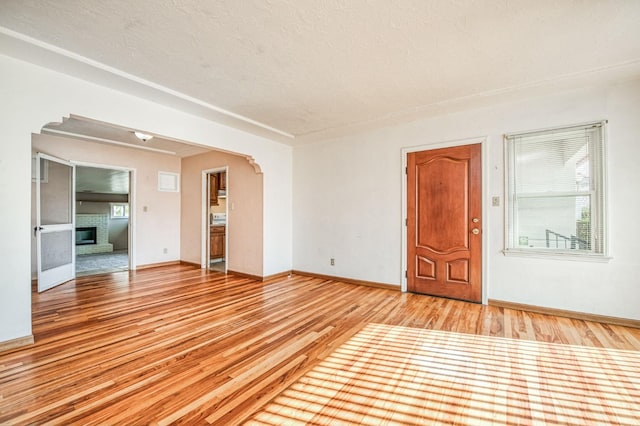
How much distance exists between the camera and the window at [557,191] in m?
2.97

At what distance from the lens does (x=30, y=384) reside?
1850mm

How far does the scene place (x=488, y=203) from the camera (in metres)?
3.52

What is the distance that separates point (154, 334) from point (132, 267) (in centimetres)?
370

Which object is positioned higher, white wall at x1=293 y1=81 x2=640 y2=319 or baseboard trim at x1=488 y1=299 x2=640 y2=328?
white wall at x1=293 y1=81 x2=640 y2=319

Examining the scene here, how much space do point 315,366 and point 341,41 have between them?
255cm

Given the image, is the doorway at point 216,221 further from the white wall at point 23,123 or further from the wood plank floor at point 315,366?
the white wall at point 23,123

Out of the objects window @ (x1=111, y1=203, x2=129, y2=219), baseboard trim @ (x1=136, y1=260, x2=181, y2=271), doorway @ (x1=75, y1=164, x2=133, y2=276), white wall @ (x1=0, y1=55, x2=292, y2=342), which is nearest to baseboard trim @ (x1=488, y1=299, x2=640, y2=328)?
white wall @ (x1=0, y1=55, x2=292, y2=342)

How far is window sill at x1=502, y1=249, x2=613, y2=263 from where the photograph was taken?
115 inches

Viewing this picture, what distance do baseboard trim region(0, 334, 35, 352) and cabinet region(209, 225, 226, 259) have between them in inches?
147

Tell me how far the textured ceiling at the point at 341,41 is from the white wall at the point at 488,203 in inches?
20.5

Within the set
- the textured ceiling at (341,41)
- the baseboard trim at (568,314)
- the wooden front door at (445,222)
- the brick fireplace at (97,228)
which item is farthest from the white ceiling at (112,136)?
the brick fireplace at (97,228)

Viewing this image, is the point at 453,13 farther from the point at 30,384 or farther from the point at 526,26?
the point at 30,384

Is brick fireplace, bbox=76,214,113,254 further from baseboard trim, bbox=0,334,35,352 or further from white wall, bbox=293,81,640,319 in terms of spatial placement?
baseboard trim, bbox=0,334,35,352

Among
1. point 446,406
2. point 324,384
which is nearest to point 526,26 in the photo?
point 446,406
